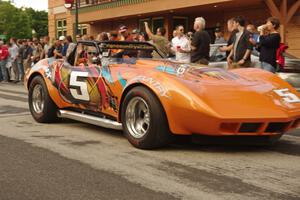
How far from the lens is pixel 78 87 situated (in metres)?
6.29

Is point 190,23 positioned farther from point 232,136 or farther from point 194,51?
point 232,136

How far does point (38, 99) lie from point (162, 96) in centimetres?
303

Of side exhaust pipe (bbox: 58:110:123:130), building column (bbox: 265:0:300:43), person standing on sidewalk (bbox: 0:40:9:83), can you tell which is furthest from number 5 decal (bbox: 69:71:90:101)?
person standing on sidewalk (bbox: 0:40:9:83)

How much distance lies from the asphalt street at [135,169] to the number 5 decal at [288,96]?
0.56m

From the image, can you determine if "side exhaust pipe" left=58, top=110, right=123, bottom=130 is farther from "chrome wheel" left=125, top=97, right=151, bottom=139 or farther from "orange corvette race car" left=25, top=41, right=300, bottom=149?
"chrome wheel" left=125, top=97, right=151, bottom=139

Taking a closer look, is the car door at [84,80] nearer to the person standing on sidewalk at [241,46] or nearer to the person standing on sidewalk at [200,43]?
the person standing on sidewalk at [200,43]

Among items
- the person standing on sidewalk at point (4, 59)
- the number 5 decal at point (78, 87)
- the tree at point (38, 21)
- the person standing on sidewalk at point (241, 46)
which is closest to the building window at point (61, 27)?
the person standing on sidewalk at point (4, 59)

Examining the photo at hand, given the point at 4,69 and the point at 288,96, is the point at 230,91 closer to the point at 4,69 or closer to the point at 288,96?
the point at 288,96

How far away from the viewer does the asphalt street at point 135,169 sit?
366 cm

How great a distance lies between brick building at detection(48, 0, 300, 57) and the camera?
16.9 m

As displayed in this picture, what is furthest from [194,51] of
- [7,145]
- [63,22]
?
[63,22]

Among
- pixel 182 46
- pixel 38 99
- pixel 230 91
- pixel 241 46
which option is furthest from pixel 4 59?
pixel 230 91

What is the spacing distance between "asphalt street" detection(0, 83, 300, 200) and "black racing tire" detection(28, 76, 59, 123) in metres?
0.82

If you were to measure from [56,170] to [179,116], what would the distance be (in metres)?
1.36
